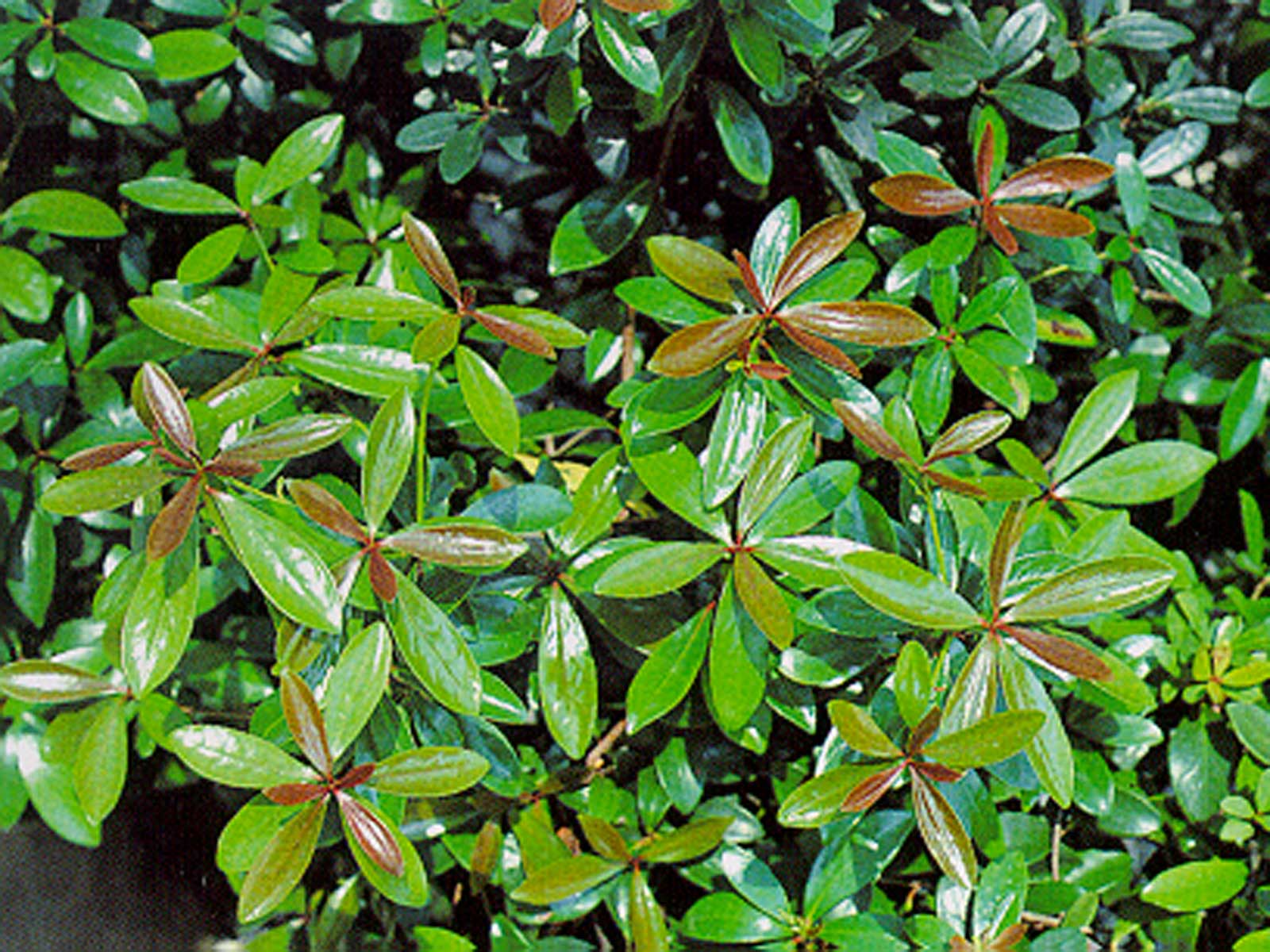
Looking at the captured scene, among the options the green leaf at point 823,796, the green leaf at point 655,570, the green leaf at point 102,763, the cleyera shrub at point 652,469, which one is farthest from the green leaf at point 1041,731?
the green leaf at point 102,763

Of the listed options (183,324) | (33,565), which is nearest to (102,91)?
(183,324)

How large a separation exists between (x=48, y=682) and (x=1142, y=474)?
916mm

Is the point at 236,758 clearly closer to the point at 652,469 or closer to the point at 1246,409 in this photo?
the point at 652,469

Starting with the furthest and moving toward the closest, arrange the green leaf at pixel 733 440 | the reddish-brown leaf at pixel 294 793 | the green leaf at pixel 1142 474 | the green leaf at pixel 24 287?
the green leaf at pixel 24 287
the green leaf at pixel 1142 474
the green leaf at pixel 733 440
the reddish-brown leaf at pixel 294 793

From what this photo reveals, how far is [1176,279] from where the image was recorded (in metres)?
1.06

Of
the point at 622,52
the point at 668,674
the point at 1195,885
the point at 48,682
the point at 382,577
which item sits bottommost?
the point at 1195,885

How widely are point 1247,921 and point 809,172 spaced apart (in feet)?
2.73

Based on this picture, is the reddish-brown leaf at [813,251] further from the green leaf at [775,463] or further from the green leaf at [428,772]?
the green leaf at [428,772]

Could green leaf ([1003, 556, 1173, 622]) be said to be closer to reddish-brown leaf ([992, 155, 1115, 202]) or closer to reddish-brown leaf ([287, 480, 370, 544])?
reddish-brown leaf ([992, 155, 1115, 202])

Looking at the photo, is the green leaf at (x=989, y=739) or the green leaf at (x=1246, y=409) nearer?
the green leaf at (x=989, y=739)

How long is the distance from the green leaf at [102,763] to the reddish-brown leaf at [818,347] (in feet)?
2.04

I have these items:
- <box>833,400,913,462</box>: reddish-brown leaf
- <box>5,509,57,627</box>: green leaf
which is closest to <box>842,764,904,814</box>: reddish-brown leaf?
<box>833,400,913,462</box>: reddish-brown leaf

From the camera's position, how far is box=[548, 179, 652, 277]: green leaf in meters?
0.95

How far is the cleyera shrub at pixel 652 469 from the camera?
0.72 m
